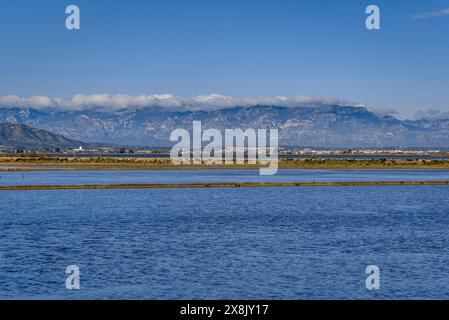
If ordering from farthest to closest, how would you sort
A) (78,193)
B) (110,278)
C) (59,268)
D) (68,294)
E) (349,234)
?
A: (78,193)
(349,234)
(59,268)
(110,278)
(68,294)

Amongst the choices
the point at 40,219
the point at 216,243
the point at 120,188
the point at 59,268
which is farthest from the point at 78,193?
the point at 59,268

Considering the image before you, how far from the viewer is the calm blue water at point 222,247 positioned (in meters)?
26.7

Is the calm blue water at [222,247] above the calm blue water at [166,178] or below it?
above

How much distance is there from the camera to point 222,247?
120 feet

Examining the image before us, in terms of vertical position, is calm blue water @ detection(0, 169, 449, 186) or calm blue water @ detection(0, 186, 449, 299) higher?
calm blue water @ detection(0, 186, 449, 299)

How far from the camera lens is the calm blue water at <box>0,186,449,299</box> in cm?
2666

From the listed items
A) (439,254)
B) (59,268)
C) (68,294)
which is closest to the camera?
(68,294)

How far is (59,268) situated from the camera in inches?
1195

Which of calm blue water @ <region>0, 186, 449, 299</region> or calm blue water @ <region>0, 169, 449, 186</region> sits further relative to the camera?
calm blue water @ <region>0, 169, 449, 186</region>

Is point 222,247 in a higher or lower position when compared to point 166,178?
higher

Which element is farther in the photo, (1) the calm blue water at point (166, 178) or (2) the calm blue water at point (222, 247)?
(1) the calm blue water at point (166, 178)

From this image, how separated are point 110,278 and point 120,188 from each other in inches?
1938

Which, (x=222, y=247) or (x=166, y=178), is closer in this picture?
(x=222, y=247)
